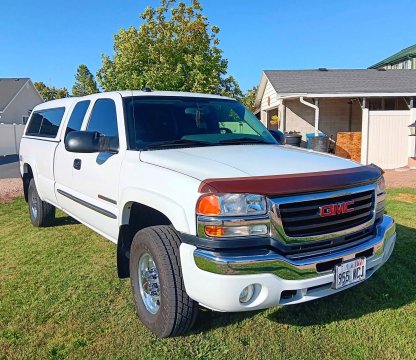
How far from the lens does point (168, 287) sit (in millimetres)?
2873

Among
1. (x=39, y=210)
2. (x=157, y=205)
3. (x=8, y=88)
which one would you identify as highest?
(x=8, y=88)

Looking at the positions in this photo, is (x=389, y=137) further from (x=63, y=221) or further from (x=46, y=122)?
(x=46, y=122)

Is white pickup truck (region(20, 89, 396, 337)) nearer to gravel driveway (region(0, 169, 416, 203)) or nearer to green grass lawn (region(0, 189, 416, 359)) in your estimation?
green grass lawn (region(0, 189, 416, 359))

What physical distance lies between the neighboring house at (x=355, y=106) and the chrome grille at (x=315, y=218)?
12.2 metres

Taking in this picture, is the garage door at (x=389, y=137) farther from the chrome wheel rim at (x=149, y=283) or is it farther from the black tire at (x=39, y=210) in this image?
the chrome wheel rim at (x=149, y=283)

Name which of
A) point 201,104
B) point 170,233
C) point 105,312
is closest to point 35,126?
point 201,104

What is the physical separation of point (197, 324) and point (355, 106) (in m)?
16.8

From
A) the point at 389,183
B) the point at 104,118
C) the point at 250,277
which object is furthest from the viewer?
the point at 389,183

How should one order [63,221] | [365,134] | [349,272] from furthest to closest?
[365,134] → [63,221] → [349,272]

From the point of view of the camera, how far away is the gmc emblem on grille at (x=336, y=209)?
9.18ft

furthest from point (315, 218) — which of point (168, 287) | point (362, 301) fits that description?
point (362, 301)

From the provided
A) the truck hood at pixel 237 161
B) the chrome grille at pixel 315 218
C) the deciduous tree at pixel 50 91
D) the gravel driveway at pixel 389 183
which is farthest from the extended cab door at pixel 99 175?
the deciduous tree at pixel 50 91

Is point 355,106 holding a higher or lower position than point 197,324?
higher

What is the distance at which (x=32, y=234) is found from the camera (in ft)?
20.1
